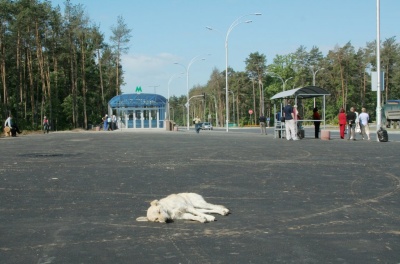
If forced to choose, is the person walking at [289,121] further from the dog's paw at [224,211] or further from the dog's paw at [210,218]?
the dog's paw at [210,218]

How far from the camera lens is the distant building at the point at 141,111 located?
69.8 metres

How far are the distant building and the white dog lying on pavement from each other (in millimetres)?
62357

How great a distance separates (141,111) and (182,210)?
211 feet

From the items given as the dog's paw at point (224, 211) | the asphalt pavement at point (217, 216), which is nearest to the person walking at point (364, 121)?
the asphalt pavement at point (217, 216)

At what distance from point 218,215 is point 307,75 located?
341 feet

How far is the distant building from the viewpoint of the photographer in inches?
2746

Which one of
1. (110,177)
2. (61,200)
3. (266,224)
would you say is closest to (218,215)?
(266,224)

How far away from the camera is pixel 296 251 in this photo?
5.53 m

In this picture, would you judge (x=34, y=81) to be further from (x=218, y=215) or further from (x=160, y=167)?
(x=218, y=215)

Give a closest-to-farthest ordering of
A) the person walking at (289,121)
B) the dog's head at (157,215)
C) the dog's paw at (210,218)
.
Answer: the dog's head at (157,215), the dog's paw at (210,218), the person walking at (289,121)

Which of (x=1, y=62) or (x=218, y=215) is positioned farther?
(x=1, y=62)

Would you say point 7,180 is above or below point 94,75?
below

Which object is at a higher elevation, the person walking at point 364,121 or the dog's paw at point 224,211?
the person walking at point 364,121

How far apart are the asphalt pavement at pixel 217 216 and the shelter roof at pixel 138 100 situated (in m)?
54.7
